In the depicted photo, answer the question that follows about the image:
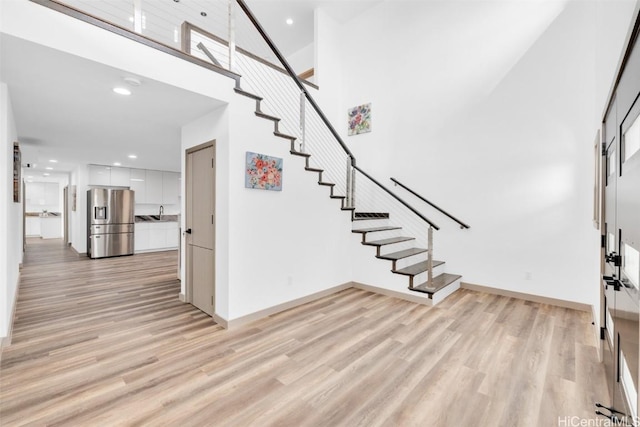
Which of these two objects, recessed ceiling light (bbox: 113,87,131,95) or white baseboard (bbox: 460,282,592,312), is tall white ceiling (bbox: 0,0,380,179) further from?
white baseboard (bbox: 460,282,592,312)

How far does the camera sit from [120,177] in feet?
26.7

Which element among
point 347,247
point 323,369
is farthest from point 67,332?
point 347,247

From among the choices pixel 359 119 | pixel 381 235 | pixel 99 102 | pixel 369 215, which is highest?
pixel 359 119

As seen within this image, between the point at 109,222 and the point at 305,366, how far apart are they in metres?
7.54

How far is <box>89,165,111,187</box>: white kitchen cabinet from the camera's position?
306 inches

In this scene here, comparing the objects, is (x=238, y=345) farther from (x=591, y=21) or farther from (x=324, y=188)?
(x=591, y=21)

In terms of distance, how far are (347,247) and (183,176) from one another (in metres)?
2.75

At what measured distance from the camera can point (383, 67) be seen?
5.25 m

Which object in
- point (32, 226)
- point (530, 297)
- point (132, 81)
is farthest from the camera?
point (32, 226)

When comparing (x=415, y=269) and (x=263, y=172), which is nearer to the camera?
(x=263, y=172)

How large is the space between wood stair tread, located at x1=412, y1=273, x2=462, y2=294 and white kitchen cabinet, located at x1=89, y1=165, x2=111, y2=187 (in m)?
8.46

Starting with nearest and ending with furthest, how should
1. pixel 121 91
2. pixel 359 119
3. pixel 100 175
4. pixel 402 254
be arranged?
pixel 121 91
pixel 402 254
pixel 359 119
pixel 100 175

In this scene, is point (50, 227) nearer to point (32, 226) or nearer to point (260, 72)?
point (32, 226)

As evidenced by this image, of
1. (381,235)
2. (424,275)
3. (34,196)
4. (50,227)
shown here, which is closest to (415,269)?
(424,275)
